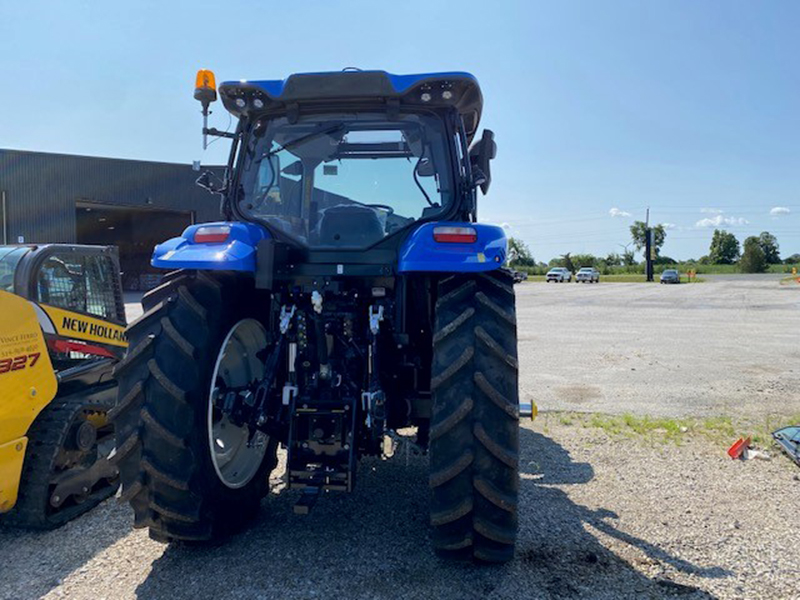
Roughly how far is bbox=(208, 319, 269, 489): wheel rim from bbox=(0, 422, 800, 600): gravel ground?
35 cm

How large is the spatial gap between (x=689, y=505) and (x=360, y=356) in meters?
2.50

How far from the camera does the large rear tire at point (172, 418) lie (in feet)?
9.91

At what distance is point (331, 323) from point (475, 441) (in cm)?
110

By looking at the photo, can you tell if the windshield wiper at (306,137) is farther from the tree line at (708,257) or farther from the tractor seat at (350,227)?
the tree line at (708,257)

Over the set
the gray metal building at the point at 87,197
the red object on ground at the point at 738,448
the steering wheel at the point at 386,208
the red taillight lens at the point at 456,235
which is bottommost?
the red object on ground at the point at 738,448

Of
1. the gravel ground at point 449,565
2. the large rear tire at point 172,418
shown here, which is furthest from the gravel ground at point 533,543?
A: the large rear tire at point 172,418

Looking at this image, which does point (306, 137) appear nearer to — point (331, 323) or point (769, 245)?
point (331, 323)

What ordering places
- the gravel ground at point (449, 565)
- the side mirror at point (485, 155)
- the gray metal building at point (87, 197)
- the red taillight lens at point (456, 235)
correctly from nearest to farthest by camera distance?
the gravel ground at point (449, 565) < the red taillight lens at point (456, 235) < the side mirror at point (485, 155) < the gray metal building at point (87, 197)

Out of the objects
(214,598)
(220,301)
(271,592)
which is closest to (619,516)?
(271,592)

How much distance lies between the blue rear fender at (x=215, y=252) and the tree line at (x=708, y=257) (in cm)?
7059

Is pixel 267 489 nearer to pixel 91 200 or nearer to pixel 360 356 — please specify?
pixel 360 356

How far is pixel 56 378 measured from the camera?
395 cm

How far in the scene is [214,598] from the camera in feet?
9.41

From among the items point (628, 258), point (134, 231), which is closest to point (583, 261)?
point (628, 258)
